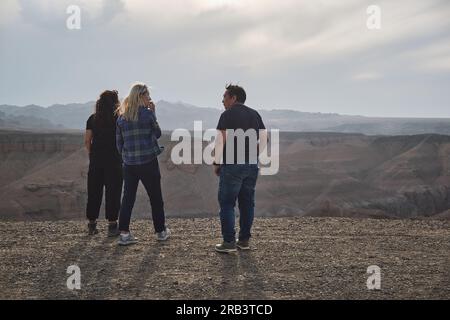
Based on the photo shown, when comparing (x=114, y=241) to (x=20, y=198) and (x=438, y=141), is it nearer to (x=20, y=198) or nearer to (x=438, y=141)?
(x=20, y=198)

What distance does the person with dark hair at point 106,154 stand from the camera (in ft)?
19.2

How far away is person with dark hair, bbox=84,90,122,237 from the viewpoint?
5852 millimetres

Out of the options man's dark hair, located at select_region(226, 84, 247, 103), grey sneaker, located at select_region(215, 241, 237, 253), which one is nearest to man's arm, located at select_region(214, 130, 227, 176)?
man's dark hair, located at select_region(226, 84, 247, 103)

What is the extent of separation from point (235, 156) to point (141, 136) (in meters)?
1.04

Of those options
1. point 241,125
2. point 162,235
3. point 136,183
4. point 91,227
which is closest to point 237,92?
point 241,125

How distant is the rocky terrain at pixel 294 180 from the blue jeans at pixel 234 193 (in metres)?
13.6

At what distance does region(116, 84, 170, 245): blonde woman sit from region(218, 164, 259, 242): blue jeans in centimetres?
80

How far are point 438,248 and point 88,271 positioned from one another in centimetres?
364

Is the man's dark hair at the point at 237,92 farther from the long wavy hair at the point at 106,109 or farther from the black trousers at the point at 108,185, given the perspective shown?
the black trousers at the point at 108,185

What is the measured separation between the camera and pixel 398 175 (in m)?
45.9

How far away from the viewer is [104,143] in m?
5.86

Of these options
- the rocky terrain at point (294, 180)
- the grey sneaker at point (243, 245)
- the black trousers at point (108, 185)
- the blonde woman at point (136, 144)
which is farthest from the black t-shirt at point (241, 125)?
the rocky terrain at point (294, 180)

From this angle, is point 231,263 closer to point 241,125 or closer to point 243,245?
point 243,245

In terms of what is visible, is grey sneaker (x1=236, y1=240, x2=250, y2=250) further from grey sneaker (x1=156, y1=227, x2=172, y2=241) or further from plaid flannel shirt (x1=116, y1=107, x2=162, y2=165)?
plaid flannel shirt (x1=116, y1=107, x2=162, y2=165)
